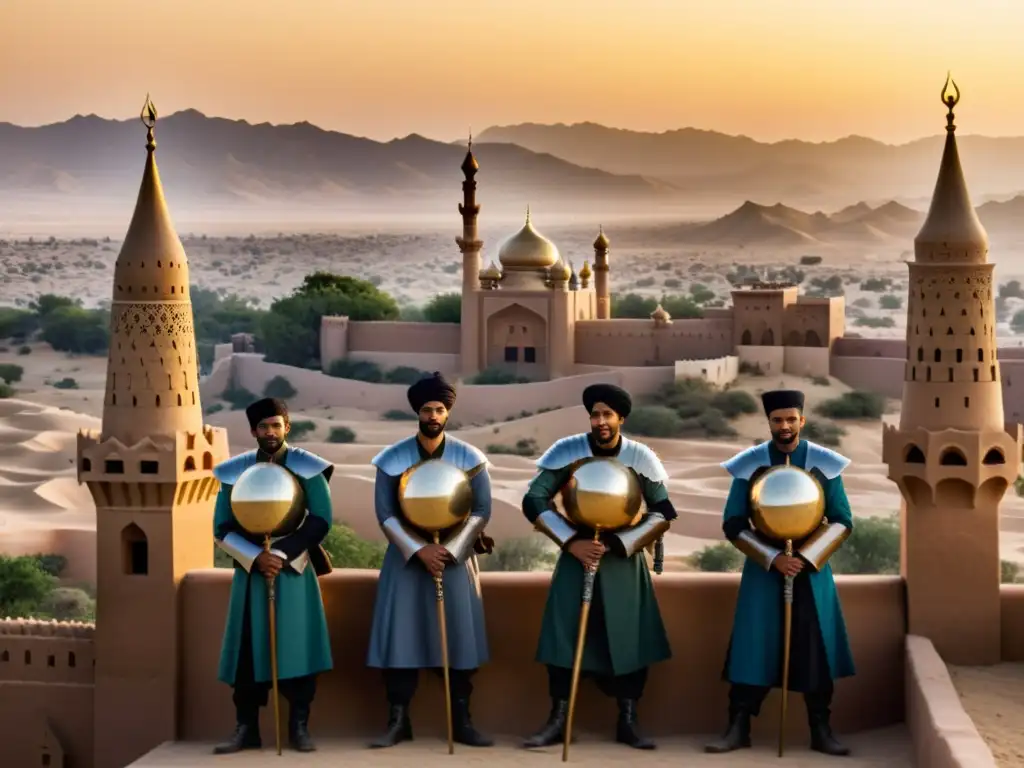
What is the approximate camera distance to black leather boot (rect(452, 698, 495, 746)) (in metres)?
8.15

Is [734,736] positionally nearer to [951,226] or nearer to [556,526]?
[556,526]

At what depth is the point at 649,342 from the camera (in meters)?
43.7

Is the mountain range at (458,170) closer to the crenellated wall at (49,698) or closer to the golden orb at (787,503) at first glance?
the crenellated wall at (49,698)

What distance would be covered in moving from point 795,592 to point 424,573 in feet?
5.03

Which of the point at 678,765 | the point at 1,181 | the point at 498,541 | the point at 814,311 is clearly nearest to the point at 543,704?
the point at 678,765

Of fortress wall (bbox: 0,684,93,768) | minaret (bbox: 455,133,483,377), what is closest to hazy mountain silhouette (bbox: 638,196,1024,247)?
minaret (bbox: 455,133,483,377)

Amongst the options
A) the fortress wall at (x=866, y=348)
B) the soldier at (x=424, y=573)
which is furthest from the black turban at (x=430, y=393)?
the fortress wall at (x=866, y=348)

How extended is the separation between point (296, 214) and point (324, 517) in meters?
97.0

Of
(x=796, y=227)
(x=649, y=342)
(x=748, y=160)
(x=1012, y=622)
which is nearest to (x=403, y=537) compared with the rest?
(x=1012, y=622)

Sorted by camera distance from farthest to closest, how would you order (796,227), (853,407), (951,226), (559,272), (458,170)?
(458,170)
(796,227)
(559,272)
(853,407)
(951,226)

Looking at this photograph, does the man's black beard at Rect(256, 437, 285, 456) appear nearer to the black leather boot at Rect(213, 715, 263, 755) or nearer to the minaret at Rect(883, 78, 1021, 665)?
the black leather boot at Rect(213, 715, 263, 755)

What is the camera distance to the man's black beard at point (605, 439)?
7867 mm

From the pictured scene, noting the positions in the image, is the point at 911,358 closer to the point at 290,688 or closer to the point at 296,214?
the point at 290,688

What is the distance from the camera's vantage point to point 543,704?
28.1 ft
